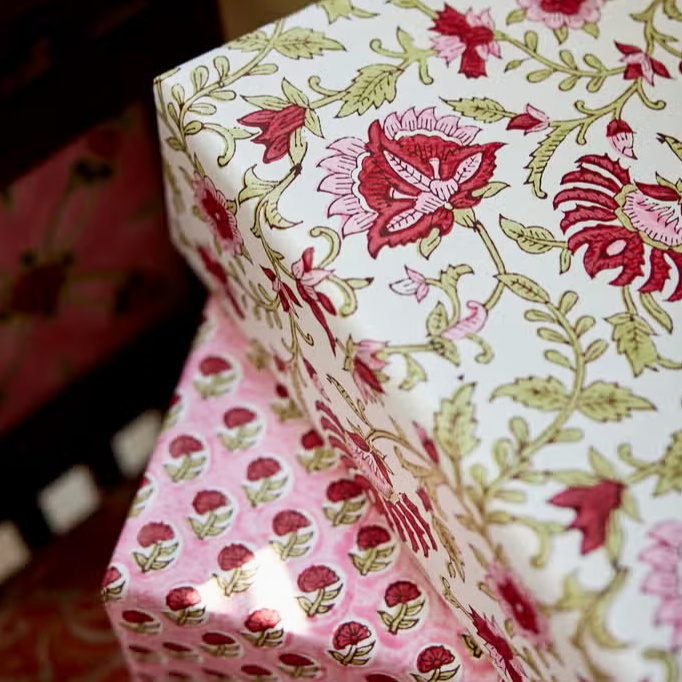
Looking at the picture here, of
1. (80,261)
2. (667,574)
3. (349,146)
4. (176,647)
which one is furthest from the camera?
(80,261)

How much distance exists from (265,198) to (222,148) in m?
0.05

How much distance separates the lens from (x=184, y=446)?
2.20ft

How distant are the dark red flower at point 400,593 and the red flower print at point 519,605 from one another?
12cm

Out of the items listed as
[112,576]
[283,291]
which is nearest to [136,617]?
[112,576]

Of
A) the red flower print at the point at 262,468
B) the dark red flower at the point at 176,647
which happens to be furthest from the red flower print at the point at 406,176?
the dark red flower at the point at 176,647

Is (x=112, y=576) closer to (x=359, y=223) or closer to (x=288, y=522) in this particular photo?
(x=288, y=522)

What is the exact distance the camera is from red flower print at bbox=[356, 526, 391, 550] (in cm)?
62

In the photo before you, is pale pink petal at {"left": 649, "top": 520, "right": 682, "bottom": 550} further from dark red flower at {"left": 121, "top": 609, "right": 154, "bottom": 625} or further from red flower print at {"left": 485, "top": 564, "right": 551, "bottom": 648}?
dark red flower at {"left": 121, "top": 609, "right": 154, "bottom": 625}

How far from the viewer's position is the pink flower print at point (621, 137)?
21.5 inches

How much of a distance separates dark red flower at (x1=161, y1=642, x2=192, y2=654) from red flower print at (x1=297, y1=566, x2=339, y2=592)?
0.35 feet

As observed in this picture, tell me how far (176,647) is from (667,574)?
14.2 inches

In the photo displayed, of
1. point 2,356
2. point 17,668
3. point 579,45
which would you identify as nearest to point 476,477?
point 579,45

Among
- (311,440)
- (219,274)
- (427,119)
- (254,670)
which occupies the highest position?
(427,119)

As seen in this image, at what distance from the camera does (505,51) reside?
0.59 metres
